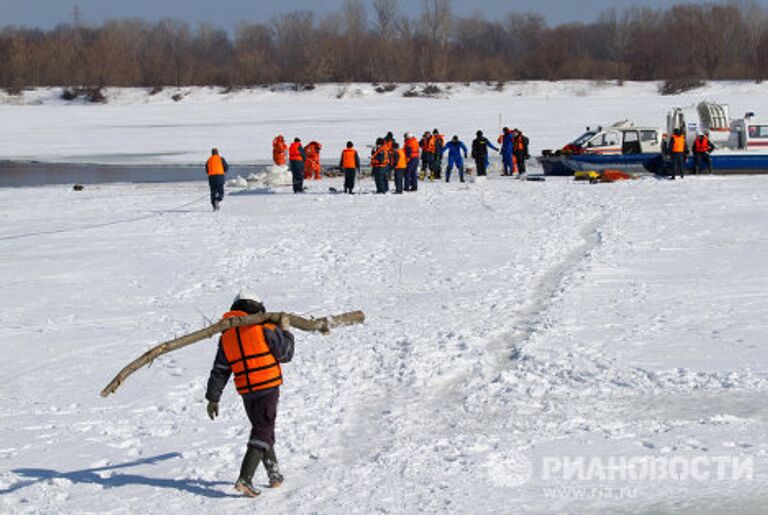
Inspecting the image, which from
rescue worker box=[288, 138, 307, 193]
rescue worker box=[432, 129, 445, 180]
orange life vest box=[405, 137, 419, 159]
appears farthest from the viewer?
rescue worker box=[432, 129, 445, 180]

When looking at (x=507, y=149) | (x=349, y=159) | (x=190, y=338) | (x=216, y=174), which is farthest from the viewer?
(x=507, y=149)

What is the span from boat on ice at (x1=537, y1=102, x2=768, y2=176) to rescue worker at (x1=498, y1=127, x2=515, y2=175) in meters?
0.92

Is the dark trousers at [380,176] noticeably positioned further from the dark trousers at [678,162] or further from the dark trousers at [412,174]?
the dark trousers at [678,162]

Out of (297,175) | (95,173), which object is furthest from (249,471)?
(95,173)

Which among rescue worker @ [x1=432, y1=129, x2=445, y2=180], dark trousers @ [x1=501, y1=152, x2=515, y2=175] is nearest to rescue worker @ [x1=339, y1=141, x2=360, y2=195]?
rescue worker @ [x1=432, y1=129, x2=445, y2=180]

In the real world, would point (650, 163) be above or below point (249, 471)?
above

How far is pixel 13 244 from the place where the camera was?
17.9m

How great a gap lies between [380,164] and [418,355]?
13.6 m

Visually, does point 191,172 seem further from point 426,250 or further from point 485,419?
point 485,419

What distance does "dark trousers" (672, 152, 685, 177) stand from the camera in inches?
957

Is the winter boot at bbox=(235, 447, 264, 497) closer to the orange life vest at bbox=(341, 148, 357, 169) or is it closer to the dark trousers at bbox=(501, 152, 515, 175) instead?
the orange life vest at bbox=(341, 148, 357, 169)

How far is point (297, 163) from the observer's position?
2414 cm

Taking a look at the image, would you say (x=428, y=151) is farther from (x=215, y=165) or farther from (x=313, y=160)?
(x=215, y=165)

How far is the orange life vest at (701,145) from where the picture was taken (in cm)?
2489
